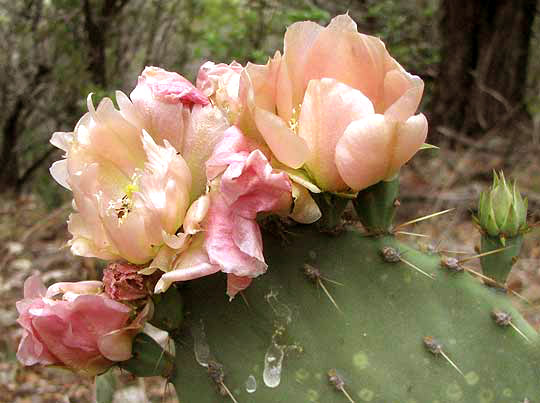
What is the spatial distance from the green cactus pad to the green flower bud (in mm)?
83

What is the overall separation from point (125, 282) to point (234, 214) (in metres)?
0.13

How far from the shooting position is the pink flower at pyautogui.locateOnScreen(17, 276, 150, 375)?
750 mm

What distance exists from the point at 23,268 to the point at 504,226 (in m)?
2.30

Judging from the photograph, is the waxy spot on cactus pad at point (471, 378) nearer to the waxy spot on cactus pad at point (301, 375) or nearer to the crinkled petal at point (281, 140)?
the waxy spot on cactus pad at point (301, 375)

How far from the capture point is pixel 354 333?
0.84 m

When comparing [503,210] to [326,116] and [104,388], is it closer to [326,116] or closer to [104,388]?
[326,116]

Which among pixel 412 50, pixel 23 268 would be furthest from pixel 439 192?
pixel 23 268

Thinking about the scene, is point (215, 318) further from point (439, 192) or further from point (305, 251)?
point (439, 192)

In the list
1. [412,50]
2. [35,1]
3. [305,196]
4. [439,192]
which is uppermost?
[305,196]

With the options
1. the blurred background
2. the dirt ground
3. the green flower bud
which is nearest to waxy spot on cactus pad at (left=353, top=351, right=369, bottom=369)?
the green flower bud

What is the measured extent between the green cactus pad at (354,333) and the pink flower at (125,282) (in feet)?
0.23

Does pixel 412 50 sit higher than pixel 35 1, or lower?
lower

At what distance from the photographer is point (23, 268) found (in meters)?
2.86

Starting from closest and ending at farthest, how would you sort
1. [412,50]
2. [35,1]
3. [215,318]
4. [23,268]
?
[215,318], [23,268], [35,1], [412,50]
